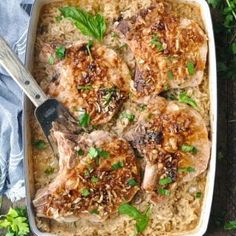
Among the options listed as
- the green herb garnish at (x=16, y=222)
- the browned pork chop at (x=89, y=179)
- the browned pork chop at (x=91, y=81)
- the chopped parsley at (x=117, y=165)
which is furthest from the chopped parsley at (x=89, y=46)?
the green herb garnish at (x=16, y=222)

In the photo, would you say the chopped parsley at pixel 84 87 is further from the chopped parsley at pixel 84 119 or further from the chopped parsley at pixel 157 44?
the chopped parsley at pixel 157 44

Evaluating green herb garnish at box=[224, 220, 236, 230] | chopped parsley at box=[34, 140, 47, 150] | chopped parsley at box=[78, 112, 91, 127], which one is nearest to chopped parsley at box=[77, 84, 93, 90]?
chopped parsley at box=[78, 112, 91, 127]

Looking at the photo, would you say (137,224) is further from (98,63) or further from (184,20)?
(184,20)

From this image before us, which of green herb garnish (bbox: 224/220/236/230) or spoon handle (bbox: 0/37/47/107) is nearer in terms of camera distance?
spoon handle (bbox: 0/37/47/107)

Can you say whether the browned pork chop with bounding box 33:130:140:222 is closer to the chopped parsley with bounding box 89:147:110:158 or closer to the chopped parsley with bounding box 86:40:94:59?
the chopped parsley with bounding box 89:147:110:158

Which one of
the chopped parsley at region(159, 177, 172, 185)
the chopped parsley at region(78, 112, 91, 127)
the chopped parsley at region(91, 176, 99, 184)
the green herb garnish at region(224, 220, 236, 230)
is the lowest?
the green herb garnish at region(224, 220, 236, 230)

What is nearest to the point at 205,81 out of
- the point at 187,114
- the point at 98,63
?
the point at 187,114

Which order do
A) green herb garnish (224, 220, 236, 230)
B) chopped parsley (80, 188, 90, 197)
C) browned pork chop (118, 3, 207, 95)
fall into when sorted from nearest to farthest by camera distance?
chopped parsley (80, 188, 90, 197) → browned pork chop (118, 3, 207, 95) → green herb garnish (224, 220, 236, 230)
